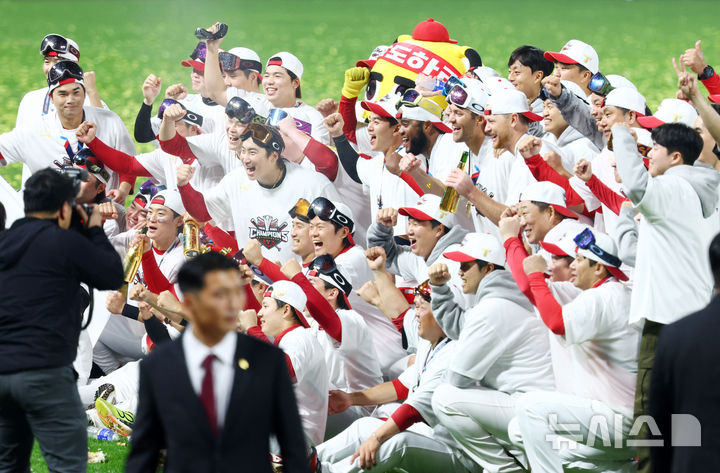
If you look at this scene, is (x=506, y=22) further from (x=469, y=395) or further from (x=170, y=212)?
(x=469, y=395)

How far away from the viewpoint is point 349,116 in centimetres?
854

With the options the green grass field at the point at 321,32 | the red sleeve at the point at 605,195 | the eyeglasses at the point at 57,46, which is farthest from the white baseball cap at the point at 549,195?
the green grass field at the point at 321,32

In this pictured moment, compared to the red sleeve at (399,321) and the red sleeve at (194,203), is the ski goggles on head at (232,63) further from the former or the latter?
the red sleeve at (399,321)

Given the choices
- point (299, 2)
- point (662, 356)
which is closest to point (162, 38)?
point (299, 2)

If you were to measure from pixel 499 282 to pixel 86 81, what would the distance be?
4.80 meters

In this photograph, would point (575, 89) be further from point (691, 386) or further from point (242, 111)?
point (691, 386)

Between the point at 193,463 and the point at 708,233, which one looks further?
the point at 708,233

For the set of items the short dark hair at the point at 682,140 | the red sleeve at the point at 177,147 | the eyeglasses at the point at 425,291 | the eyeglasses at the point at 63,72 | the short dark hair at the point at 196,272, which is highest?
the eyeglasses at the point at 63,72

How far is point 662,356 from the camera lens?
10.9ft

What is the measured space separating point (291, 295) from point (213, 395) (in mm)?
2844

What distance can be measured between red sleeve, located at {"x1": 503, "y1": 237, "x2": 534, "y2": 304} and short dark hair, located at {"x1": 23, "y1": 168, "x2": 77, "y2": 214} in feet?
6.62

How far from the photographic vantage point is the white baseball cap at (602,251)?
549cm

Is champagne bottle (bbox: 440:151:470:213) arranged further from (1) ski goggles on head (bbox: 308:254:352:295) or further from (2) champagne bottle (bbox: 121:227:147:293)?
(2) champagne bottle (bbox: 121:227:147:293)

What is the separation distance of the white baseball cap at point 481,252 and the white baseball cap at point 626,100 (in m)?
1.21
